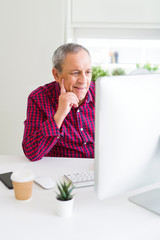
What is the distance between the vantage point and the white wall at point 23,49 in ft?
9.01

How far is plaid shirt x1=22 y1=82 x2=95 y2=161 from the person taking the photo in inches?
69.5

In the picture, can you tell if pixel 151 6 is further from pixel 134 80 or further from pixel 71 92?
pixel 134 80

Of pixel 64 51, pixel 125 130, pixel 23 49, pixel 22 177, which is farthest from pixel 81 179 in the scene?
pixel 23 49

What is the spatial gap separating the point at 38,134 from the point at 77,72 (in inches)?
16.5

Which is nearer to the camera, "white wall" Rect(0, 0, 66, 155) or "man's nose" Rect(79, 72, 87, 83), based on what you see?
"man's nose" Rect(79, 72, 87, 83)

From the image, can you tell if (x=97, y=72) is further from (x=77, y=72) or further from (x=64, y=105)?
(x=64, y=105)

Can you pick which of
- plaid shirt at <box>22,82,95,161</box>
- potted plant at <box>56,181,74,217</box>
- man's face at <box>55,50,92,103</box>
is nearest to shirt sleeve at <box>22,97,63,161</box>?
plaid shirt at <box>22,82,95,161</box>

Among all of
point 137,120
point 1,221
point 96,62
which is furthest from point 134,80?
point 96,62

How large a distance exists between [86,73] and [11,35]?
1.23 metres

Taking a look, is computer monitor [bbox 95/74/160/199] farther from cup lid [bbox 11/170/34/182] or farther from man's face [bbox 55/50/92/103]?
man's face [bbox 55/50/92/103]

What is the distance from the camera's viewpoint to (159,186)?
135 cm

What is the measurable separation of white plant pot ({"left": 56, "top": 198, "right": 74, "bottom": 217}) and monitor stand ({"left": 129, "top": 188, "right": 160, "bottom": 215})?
10.1 inches

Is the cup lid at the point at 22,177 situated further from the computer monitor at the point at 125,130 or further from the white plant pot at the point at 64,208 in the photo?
the computer monitor at the point at 125,130

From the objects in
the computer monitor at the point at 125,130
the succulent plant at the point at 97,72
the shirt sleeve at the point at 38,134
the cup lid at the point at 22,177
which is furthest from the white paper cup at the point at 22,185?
the succulent plant at the point at 97,72
